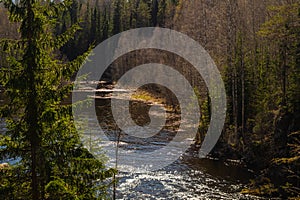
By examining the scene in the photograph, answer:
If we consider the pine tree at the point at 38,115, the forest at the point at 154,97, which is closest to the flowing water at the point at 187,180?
the forest at the point at 154,97

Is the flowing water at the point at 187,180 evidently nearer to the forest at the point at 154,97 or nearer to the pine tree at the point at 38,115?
the forest at the point at 154,97

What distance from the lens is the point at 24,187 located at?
921 centimetres

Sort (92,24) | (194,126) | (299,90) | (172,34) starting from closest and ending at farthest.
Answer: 1. (299,90)
2. (194,126)
3. (172,34)
4. (92,24)

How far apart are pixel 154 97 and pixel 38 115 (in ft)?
142

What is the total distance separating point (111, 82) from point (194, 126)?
44.3 metres

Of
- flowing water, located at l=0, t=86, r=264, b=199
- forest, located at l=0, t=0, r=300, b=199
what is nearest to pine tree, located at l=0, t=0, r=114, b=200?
forest, located at l=0, t=0, r=300, b=199

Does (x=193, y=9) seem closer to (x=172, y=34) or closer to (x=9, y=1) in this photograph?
(x=172, y=34)

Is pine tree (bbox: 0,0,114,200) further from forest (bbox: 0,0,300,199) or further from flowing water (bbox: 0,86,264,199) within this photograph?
flowing water (bbox: 0,86,264,199)

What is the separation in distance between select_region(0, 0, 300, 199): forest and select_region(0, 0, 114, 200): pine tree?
0.03 m

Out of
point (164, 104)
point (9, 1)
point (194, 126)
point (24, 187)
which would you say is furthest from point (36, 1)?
A: point (164, 104)

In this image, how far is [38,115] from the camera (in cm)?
891

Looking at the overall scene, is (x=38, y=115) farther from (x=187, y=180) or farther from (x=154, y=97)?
(x=154, y=97)

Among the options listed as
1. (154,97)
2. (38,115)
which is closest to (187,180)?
(38,115)

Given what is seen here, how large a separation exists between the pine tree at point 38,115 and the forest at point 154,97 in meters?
0.03
